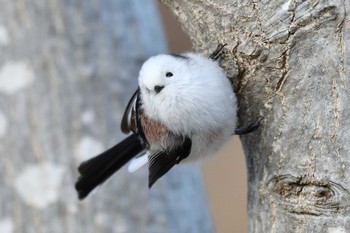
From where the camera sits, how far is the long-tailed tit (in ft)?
4.74

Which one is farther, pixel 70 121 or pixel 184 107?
pixel 70 121

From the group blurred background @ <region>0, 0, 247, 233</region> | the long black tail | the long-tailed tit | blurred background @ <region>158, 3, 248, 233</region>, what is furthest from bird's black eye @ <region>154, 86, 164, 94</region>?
blurred background @ <region>158, 3, 248, 233</region>

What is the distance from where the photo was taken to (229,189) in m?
4.00

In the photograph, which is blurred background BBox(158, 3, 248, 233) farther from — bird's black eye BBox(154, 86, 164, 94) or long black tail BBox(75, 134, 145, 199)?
bird's black eye BBox(154, 86, 164, 94)

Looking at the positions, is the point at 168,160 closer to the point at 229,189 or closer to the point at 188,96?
the point at 188,96

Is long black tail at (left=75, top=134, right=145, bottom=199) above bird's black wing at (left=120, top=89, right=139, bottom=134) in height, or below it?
below

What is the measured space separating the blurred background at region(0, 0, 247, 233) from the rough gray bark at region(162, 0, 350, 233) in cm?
59

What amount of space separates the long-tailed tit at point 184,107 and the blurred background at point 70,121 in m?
0.36

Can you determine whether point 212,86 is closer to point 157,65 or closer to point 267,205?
point 157,65

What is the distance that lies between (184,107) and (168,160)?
13 cm

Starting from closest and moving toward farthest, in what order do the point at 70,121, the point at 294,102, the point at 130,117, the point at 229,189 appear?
the point at 294,102 → the point at 130,117 → the point at 70,121 → the point at 229,189

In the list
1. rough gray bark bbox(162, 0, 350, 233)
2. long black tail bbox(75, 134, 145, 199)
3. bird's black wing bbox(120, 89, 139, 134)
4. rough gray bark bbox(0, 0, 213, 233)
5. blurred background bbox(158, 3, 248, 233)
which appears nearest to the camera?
rough gray bark bbox(162, 0, 350, 233)

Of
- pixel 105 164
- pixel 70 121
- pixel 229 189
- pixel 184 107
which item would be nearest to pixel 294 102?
pixel 184 107

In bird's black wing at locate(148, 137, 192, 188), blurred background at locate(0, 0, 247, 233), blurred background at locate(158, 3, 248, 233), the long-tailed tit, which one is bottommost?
blurred background at locate(158, 3, 248, 233)
